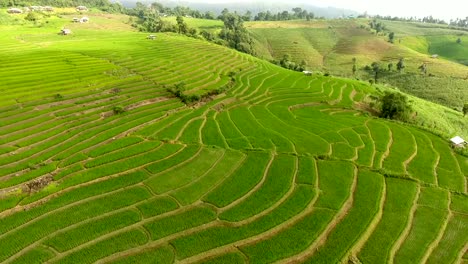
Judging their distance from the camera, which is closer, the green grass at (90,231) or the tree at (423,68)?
the green grass at (90,231)

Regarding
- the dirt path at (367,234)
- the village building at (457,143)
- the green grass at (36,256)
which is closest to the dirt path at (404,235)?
the dirt path at (367,234)

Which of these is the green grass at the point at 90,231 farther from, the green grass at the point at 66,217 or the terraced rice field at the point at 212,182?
the green grass at the point at 66,217

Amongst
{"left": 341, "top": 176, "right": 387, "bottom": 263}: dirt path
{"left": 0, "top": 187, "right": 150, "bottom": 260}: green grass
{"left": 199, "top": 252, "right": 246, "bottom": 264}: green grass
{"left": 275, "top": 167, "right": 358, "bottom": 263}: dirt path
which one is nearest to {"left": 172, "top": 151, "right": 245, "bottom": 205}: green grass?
{"left": 0, "top": 187, "right": 150, "bottom": 260}: green grass

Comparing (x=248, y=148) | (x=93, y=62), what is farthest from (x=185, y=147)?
(x=93, y=62)

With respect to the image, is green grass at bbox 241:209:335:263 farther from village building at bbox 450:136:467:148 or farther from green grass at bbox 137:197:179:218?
village building at bbox 450:136:467:148

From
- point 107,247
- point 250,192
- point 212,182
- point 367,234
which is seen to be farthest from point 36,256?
point 367,234

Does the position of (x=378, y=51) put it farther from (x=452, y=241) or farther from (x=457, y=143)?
(x=452, y=241)

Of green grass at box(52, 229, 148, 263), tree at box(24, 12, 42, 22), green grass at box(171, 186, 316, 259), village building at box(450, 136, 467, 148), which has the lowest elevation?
green grass at box(52, 229, 148, 263)

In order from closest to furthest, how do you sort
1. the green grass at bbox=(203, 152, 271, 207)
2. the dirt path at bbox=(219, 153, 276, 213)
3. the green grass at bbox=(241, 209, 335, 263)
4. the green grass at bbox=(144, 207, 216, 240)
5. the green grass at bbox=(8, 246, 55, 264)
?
the green grass at bbox=(8, 246, 55, 264) → the green grass at bbox=(241, 209, 335, 263) → the green grass at bbox=(144, 207, 216, 240) → the dirt path at bbox=(219, 153, 276, 213) → the green grass at bbox=(203, 152, 271, 207)

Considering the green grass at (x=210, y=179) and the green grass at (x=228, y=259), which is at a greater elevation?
the green grass at (x=210, y=179)

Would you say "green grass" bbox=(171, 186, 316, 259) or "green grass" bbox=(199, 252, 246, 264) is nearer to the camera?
"green grass" bbox=(199, 252, 246, 264)
